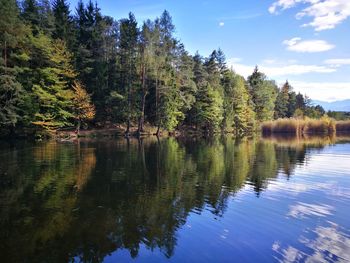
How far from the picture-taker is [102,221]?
37.4 ft

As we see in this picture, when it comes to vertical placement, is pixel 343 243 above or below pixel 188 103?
below

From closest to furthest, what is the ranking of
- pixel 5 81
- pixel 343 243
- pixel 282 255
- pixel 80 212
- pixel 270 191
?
pixel 282 255 < pixel 343 243 < pixel 80 212 < pixel 270 191 < pixel 5 81

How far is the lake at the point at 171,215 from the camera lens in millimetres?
8984

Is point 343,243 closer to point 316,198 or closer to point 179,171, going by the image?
point 316,198

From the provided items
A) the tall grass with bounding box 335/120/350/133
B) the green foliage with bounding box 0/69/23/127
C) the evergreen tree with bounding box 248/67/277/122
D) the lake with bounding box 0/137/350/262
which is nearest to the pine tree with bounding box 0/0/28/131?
the green foliage with bounding box 0/69/23/127

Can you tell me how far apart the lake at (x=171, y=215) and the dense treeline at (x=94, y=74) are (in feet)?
92.7

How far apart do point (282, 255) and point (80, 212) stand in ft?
23.6

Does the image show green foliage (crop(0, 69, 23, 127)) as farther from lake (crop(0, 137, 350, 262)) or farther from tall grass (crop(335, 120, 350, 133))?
tall grass (crop(335, 120, 350, 133))

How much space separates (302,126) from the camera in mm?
77938

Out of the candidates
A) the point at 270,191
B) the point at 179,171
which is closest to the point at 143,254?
the point at 270,191

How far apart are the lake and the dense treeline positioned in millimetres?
28259

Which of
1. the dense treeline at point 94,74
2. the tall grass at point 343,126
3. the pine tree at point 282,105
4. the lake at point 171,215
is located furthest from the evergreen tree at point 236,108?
the lake at point 171,215

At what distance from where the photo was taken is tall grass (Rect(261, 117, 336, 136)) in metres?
77.8

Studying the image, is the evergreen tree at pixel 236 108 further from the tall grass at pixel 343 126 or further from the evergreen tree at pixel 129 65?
the evergreen tree at pixel 129 65
